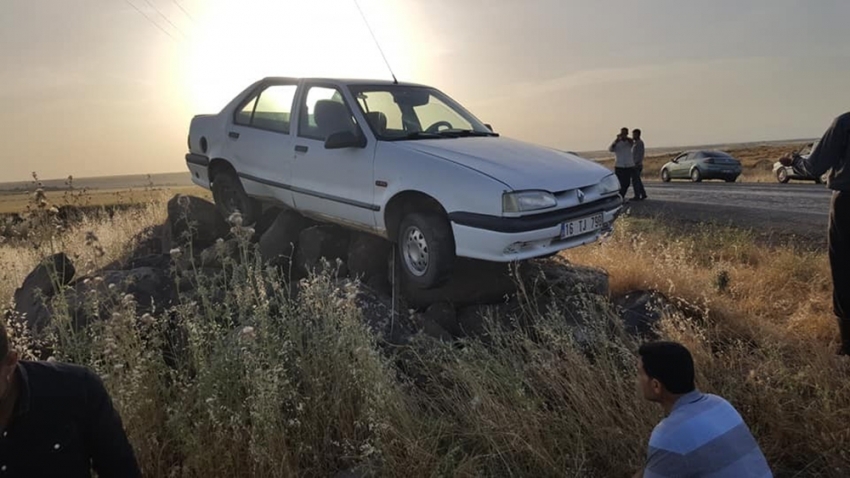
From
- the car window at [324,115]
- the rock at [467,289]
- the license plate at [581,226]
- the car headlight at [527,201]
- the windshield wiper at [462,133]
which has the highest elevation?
the car window at [324,115]

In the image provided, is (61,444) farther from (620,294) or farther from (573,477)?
(620,294)

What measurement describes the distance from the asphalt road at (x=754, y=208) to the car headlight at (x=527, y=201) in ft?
19.8

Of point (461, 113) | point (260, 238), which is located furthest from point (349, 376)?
point (461, 113)

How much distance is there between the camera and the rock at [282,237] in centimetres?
577

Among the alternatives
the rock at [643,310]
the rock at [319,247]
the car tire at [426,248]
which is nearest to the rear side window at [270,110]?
the rock at [319,247]

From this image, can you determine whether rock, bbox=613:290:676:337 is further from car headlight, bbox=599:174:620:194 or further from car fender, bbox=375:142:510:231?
car fender, bbox=375:142:510:231

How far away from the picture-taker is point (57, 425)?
1.94 m

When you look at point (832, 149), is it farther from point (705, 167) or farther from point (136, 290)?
point (705, 167)

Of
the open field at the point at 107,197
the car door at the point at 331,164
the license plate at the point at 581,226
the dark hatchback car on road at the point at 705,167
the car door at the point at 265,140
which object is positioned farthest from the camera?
the dark hatchback car on road at the point at 705,167

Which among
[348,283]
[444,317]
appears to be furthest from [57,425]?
[444,317]

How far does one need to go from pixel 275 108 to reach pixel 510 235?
310 cm

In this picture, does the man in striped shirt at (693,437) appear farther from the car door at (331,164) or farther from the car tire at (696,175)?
the car tire at (696,175)

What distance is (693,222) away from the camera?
11.1 m

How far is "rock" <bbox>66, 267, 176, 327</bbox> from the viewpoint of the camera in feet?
14.9
